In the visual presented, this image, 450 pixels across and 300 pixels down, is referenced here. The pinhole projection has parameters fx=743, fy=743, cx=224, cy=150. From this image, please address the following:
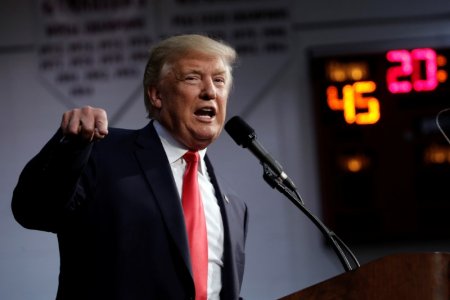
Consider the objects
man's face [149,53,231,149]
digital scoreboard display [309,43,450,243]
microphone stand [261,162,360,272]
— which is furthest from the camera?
digital scoreboard display [309,43,450,243]

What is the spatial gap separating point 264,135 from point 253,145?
211 centimetres

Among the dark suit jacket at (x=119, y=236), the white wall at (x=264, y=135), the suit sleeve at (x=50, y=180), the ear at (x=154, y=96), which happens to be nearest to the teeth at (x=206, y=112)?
the ear at (x=154, y=96)

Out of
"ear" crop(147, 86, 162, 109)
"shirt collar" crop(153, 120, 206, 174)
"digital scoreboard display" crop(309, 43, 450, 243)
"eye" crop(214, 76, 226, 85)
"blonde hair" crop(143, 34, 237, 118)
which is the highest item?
"blonde hair" crop(143, 34, 237, 118)

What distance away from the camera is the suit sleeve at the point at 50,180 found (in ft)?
4.54

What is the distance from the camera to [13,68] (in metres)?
3.79

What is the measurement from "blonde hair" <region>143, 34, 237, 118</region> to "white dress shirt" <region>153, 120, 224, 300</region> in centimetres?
12

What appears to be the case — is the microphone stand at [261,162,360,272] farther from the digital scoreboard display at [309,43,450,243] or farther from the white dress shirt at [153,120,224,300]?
the digital scoreboard display at [309,43,450,243]

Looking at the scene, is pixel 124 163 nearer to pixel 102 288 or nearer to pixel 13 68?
pixel 102 288

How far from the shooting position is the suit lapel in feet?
5.22

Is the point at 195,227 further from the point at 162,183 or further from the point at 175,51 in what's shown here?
the point at 175,51

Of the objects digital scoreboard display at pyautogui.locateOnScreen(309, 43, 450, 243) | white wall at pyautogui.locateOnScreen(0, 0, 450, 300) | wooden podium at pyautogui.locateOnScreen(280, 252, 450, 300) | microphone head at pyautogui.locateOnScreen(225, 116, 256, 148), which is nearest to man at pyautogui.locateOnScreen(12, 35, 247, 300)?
microphone head at pyautogui.locateOnScreen(225, 116, 256, 148)

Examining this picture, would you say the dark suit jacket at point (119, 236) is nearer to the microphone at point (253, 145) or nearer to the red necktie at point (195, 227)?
the red necktie at point (195, 227)

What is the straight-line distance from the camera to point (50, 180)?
1.41m

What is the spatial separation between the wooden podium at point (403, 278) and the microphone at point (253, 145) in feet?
1.08
